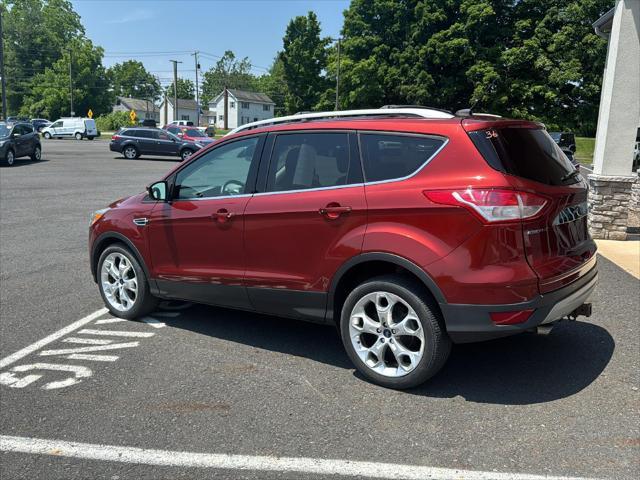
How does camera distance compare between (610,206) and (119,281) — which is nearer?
(119,281)

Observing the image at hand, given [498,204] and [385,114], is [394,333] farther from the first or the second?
[385,114]

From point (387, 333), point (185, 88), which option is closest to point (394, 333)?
point (387, 333)

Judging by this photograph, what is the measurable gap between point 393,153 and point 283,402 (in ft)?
5.94

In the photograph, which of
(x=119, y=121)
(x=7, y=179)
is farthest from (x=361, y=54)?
(x=119, y=121)

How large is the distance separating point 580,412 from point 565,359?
892mm

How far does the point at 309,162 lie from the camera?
4.26 metres

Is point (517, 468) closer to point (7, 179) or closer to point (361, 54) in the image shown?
point (7, 179)

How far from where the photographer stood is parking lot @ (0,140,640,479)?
3041 millimetres

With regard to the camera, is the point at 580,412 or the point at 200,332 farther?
the point at 200,332

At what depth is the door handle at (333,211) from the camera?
3918 millimetres

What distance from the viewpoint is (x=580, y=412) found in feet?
11.6

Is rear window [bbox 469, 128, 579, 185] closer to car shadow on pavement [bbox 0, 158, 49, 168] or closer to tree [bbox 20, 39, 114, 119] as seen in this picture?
car shadow on pavement [bbox 0, 158, 49, 168]

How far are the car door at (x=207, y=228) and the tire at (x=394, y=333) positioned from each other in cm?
103

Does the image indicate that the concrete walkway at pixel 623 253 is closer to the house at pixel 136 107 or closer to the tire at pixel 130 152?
the tire at pixel 130 152
